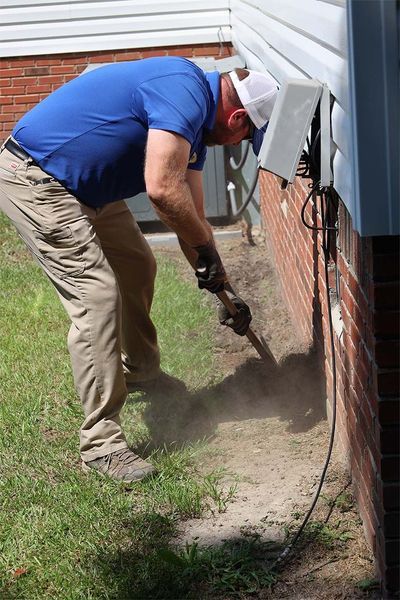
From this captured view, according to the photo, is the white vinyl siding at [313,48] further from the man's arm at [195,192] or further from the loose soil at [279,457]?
the loose soil at [279,457]

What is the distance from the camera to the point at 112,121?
4129 millimetres

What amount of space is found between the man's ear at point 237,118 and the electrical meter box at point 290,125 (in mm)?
525

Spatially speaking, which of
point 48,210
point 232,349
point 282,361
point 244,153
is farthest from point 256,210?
point 48,210

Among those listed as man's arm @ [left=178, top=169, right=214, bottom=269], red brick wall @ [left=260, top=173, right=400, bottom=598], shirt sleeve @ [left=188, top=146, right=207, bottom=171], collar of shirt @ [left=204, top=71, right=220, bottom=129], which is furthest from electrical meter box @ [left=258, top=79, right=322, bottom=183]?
man's arm @ [left=178, top=169, right=214, bottom=269]

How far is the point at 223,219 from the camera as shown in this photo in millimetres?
9273

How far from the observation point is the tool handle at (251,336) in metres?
4.82

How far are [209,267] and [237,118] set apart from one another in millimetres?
777

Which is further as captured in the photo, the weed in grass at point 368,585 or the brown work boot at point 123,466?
the brown work boot at point 123,466

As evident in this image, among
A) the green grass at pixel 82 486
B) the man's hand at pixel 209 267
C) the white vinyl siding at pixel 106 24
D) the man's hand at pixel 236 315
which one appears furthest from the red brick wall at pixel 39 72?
the man's hand at pixel 209 267

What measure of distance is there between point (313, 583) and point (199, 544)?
1.78ft

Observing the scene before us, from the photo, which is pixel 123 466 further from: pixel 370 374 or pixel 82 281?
pixel 370 374

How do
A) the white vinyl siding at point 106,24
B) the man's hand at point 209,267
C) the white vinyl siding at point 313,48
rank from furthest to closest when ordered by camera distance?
the white vinyl siding at point 106,24 < the man's hand at point 209,267 < the white vinyl siding at point 313,48

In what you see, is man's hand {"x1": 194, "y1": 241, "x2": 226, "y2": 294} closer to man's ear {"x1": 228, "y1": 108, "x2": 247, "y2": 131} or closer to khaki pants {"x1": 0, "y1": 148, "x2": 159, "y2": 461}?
khaki pants {"x1": 0, "y1": 148, "x2": 159, "y2": 461}

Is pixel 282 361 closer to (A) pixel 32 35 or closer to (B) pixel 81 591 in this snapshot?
(B) pixel 81 591
